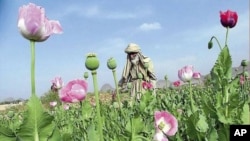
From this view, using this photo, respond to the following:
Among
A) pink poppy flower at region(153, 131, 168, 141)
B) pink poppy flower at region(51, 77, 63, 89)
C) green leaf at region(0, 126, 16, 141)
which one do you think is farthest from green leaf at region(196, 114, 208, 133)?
pink poppy flower at region(51, 77, 63, 89)

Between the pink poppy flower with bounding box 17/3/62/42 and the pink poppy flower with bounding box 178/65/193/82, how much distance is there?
1.47m

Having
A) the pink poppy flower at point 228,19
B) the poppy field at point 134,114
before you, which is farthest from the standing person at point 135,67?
the pink poppy flower at point 228,19

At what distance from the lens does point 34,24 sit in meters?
1.33

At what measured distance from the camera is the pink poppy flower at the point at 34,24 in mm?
1313

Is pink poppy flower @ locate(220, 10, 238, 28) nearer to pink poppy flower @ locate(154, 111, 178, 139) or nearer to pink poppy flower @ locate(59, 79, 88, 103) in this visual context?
pink poppy flower @ locate(154, 111, 178, 139)

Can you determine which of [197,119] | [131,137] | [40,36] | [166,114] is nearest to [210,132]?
[197,119]

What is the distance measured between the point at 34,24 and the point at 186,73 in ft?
5.13

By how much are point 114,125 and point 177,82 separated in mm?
3725

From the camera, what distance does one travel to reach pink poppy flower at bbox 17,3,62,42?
1313 millimetres

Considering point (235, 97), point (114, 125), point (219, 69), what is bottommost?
point (114, 125)

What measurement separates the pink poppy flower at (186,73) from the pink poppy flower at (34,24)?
1468 millimetres

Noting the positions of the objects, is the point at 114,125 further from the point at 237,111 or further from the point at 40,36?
the point at 40,36

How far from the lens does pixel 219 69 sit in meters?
1.99

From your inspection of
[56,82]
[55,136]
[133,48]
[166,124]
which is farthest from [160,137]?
[133,48]
